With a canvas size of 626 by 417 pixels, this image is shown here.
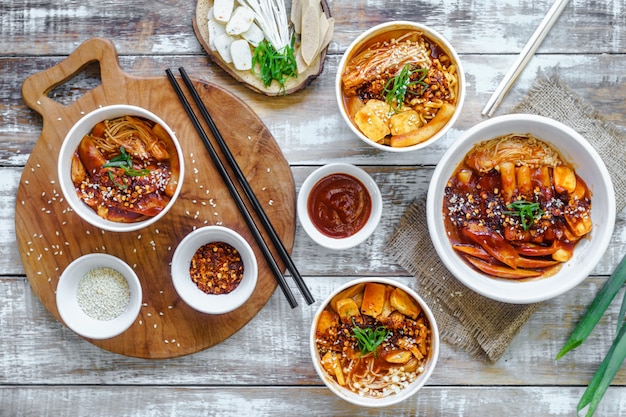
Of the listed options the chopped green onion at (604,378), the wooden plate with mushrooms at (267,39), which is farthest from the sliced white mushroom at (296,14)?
the chopped green onion at (604,378)

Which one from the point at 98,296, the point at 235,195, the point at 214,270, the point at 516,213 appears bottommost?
the point at 98,296

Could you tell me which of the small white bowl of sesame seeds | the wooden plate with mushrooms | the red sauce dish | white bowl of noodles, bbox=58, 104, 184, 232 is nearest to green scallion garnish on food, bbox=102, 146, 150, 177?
white bowl of noodles, bbox=58, 104, 184, 232

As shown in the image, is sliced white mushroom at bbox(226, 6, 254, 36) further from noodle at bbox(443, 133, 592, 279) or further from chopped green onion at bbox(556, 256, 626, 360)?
chopped green onion at bbox(556, 256, 626, 360)

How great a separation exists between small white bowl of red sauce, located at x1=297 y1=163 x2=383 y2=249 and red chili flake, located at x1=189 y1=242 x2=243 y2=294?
0.83ft

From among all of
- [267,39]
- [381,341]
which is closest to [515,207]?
[381,341]

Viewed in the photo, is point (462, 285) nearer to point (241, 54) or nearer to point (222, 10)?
point (241, 54)

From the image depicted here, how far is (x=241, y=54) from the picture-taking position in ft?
6.57

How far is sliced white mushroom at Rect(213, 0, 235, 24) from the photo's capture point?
6.57 feet

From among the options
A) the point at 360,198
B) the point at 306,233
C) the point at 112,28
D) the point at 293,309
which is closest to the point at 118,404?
the point at 293,309

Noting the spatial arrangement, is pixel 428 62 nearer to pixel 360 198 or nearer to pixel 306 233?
pixel 360 198

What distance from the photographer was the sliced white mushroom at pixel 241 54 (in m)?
2.00

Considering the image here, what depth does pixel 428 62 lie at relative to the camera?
1.93m

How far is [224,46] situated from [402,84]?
0.57 metres

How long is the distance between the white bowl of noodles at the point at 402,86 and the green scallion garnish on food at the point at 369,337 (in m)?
0.56
